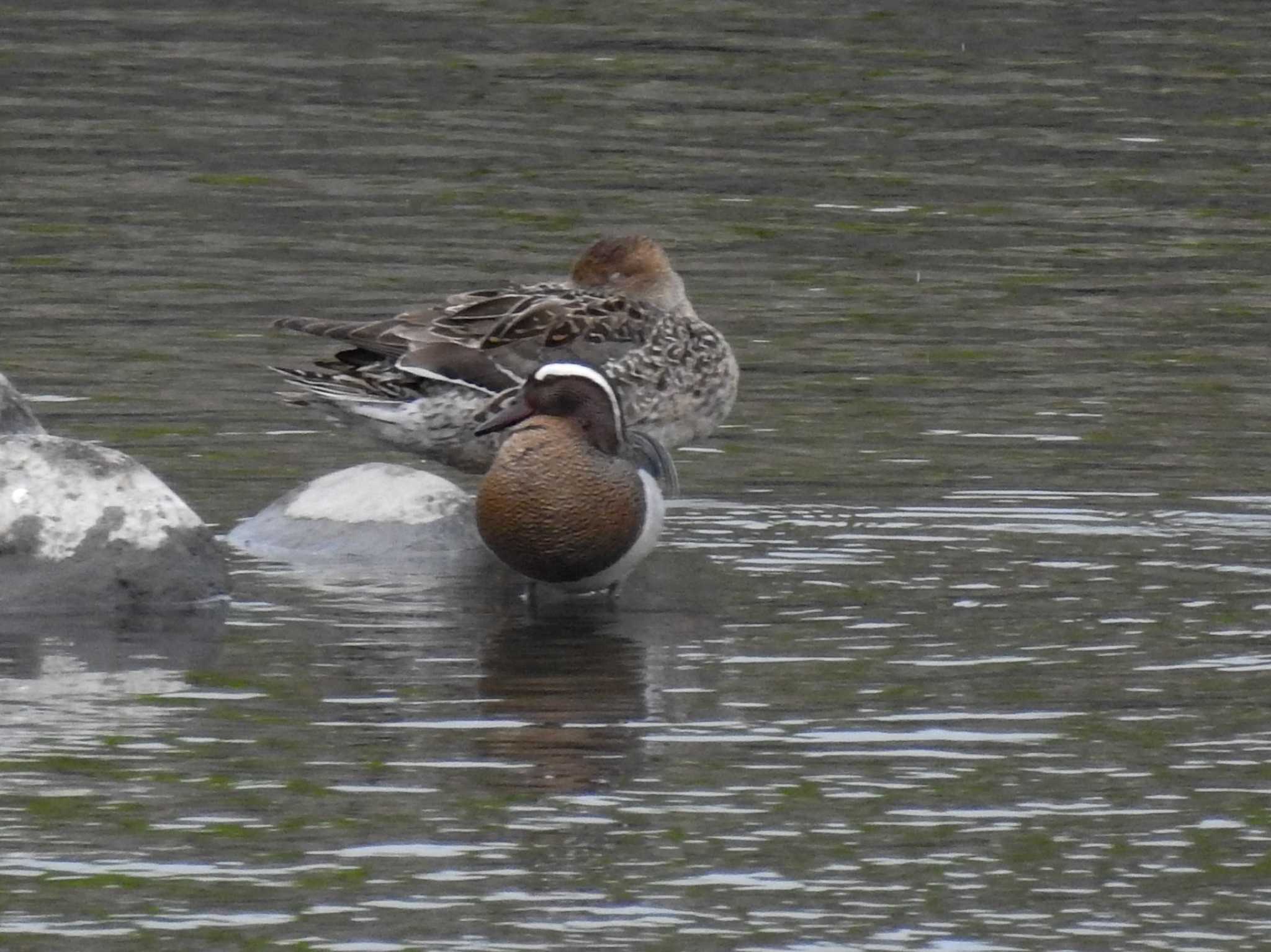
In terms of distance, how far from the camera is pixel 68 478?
33.1 feet

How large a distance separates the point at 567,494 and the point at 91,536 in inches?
63.0

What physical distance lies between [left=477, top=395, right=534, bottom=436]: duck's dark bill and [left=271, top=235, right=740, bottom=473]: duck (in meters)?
0.45

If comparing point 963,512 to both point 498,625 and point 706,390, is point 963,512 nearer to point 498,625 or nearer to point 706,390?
point 706,390

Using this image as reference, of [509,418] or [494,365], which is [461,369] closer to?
[494,365]

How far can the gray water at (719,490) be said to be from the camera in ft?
24.0

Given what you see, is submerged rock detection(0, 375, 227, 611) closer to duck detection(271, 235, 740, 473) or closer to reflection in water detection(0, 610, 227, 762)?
reflection in water detection(0, 610, 227, 762)

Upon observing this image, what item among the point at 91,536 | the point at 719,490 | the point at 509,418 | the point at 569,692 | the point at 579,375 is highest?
the point at 579,375

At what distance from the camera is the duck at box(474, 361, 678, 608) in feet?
33.6

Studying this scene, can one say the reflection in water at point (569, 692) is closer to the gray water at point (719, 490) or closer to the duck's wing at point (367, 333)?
the gray water at point (719, 490)

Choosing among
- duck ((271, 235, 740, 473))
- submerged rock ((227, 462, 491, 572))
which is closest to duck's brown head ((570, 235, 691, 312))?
duck ((271, 235, 740, 473))

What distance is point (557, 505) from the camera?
33.5 feet

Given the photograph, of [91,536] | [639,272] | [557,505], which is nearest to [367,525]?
[557,505]

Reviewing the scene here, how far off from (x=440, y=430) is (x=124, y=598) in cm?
183

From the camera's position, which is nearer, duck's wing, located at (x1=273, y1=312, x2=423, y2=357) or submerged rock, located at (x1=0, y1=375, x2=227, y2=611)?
submerged rock, located at (x1=0, y1=375, x2=227, y2=611)
